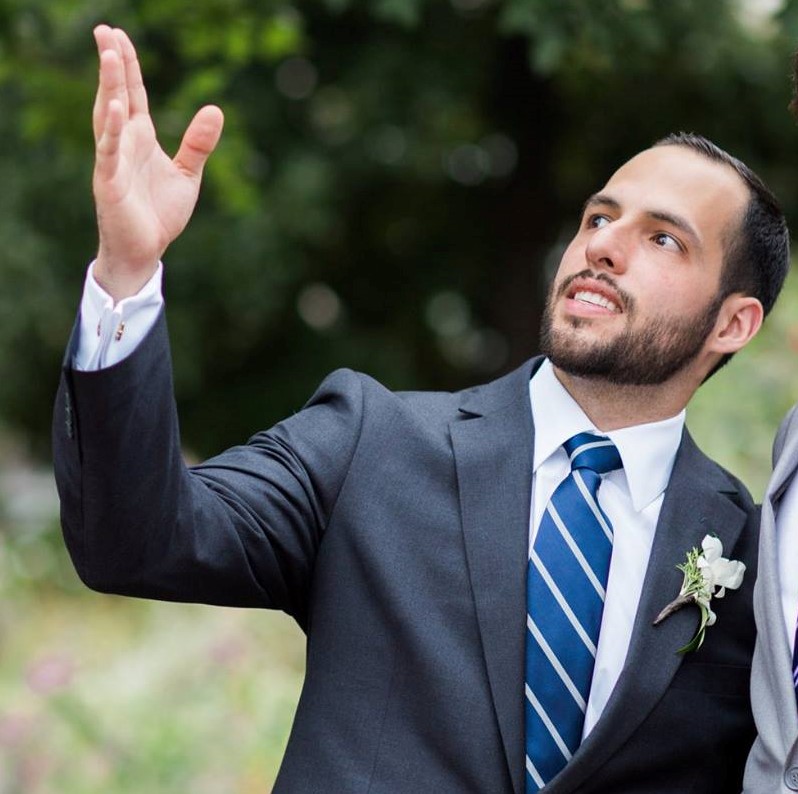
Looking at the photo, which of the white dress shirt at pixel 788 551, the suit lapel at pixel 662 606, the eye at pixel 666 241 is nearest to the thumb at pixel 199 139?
the eye at pixel 666 241

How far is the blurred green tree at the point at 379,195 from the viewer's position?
860 centimetres

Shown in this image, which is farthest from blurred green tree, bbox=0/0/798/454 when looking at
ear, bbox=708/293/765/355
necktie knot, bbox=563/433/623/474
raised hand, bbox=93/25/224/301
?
raised hand, bbox=93/25/224/301

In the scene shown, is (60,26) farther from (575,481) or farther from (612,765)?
(612,765)

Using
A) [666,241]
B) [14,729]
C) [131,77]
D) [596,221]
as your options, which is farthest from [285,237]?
[131,77]

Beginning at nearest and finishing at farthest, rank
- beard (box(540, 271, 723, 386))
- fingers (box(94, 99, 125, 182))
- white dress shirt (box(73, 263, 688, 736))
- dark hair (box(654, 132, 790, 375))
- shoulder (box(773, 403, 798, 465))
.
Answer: fingers (box(94, 99, 125, 182)) → white dress shirt (box(73, 263, 688, 736)) → beard (box(540, 271, 723, 386)) → shoulder (box(773, 403, 798, 465)) → dark hair (box(654, 132, 790, 375))

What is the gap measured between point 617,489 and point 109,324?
112 cm

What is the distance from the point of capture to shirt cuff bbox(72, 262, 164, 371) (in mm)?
1995

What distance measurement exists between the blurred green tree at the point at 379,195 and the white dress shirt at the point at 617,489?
4.64 m

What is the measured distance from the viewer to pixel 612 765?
243 cm

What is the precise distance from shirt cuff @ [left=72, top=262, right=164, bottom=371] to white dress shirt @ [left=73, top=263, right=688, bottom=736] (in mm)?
907

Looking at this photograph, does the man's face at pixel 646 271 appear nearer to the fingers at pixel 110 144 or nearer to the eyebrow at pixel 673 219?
the eyebrow at pixel 673 219

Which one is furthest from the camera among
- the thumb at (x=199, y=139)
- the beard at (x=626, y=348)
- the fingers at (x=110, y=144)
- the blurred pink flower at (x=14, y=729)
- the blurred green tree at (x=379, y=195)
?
the blurred green tree at (x=379, y=195)

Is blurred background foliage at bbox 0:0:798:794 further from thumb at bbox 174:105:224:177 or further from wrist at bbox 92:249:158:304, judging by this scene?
wrist at bbox 92:249:158:304

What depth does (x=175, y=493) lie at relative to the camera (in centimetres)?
208
